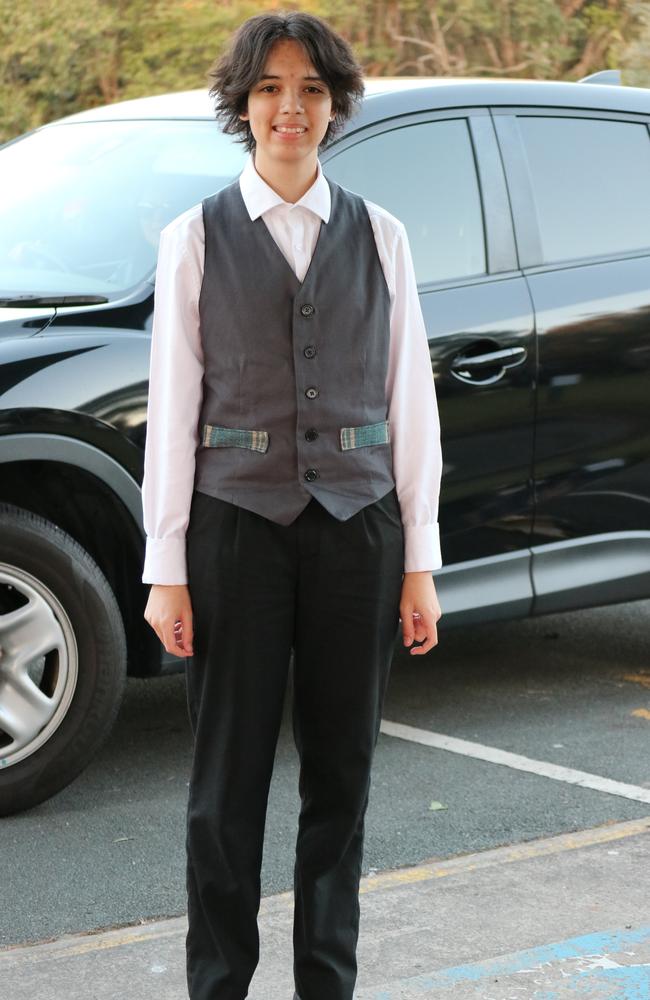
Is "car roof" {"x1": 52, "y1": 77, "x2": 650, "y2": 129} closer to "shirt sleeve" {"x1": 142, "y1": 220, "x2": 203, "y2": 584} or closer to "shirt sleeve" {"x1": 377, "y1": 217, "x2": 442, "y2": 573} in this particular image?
"shirt sleeve" {"x1": 377, "y1": 217, "x2": 442, "y2": 573}

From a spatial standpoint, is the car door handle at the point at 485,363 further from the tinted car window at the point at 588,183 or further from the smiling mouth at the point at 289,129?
the smiling mouth at the point at 289,129

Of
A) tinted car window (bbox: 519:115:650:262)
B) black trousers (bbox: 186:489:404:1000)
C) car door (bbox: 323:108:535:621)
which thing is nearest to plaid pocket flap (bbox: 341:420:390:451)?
black trousers (bbox: 186:489:404:1000)

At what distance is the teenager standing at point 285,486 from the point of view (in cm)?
275

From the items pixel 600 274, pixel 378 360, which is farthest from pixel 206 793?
pixel 600 274

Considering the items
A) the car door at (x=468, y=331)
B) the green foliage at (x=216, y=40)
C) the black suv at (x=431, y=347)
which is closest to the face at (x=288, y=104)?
the black suv at (x=431, y=347)

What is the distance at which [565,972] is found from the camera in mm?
3277

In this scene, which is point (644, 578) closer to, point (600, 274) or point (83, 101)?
point (600, 274)

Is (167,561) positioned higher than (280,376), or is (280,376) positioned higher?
(280,376)

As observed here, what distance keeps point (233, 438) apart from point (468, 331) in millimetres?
2140

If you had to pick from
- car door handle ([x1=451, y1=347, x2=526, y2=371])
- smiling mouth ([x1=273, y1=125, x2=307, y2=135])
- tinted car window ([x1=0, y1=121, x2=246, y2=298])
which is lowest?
car door handle ([x1=451, y1=347, x2=526, y2=371])

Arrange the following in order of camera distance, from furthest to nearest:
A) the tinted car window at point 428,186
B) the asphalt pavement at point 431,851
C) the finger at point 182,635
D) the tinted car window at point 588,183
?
the tinted car window at point 588,183 → the tinted car window at point 428,186 → the asphalt pavement at point 431,851 → the finger at point 182,635

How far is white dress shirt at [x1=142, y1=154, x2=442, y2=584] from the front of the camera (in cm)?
277

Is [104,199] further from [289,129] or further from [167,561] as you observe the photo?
[167,561]

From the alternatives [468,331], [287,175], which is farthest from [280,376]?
[468,331]
